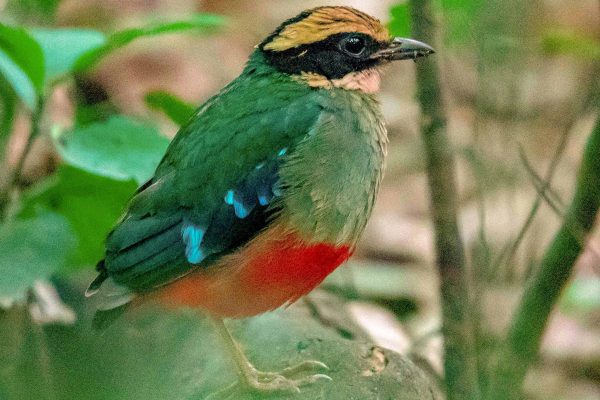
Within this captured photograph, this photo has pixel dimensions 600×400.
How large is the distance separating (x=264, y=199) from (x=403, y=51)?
0.86 metres

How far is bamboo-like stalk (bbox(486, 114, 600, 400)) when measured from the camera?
367 centimetres

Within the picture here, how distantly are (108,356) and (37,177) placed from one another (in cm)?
490

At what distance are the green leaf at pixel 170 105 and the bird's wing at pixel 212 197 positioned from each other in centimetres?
97

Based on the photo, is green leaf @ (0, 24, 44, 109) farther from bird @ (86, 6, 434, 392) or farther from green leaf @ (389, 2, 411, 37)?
green leaf @ (389, 2, 411, 37)

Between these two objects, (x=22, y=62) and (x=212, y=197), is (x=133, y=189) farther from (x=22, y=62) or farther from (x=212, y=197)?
(x=212, y=197)

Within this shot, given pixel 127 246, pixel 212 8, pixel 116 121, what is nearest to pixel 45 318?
pixel 116 121

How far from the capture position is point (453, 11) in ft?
15.6

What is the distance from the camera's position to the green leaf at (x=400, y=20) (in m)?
4.55

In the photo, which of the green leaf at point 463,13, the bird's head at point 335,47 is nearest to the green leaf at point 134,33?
the bird's head at point 335,47

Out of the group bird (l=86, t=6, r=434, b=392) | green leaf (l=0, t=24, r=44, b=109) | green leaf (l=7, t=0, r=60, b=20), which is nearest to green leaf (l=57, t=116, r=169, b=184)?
green leaf (l=0, t=24, r=44, b=109)

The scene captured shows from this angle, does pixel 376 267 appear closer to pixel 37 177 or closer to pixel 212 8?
pixel 37 177

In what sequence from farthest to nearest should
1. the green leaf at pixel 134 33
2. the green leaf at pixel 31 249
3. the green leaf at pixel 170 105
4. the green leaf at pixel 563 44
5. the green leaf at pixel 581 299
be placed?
the green leaf at pixel 563 44 → the green leaf at pixel 581 299 → the green leaf at pixel 170 105 → the green leaf at pixel 134 33 → the green leaf at pixel 31 249

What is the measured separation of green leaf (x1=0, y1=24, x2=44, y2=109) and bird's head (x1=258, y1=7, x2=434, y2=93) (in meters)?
1.09

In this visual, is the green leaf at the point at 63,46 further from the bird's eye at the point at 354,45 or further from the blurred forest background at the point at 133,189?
the bird's eye at the point at 354,45
